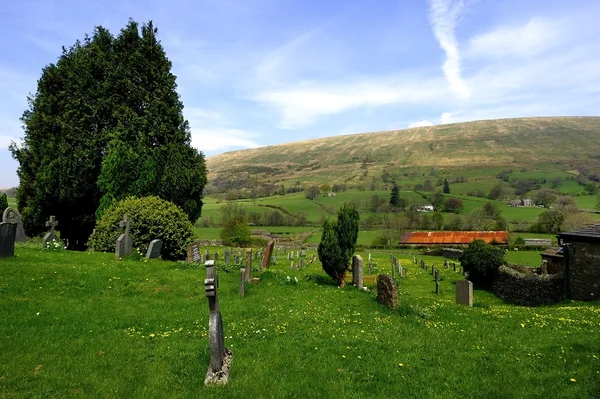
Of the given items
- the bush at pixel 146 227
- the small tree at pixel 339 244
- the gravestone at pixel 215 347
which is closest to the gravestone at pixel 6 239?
the bush at pixel 146 227

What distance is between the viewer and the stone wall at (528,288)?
→ 67.9 ft

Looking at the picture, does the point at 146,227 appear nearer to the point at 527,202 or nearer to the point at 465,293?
the point at 465,293

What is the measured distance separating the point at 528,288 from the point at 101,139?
28729 mm

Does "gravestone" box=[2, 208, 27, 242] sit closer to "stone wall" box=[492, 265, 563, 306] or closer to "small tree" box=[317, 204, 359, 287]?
"small tree" box=[317, 204, 359, 287]

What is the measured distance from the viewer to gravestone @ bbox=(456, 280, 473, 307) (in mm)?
16953

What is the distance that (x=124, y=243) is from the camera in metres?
19.0

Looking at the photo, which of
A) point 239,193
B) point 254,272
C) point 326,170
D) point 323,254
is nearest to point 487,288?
point 323,254

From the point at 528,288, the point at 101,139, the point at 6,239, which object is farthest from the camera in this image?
the point at 101,139

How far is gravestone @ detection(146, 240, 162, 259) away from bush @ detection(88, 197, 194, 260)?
1.57m

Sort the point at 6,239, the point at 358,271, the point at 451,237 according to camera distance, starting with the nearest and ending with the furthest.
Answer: the point at 6,239, the point at 358,271, the point at 451,237

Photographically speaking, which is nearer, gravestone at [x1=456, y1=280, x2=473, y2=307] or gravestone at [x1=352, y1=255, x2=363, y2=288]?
gravestone at [x1=456, y1=280, x2=473, y2=307]

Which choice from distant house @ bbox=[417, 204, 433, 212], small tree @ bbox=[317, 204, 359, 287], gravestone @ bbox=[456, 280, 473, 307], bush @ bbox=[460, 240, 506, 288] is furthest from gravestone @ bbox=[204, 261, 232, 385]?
distant house @ bbox=[417, 204, 433, 212]

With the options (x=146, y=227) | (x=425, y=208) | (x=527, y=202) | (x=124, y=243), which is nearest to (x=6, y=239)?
(x=124, y=243)

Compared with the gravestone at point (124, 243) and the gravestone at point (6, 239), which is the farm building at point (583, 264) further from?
the gravestone at point (6, 239)
